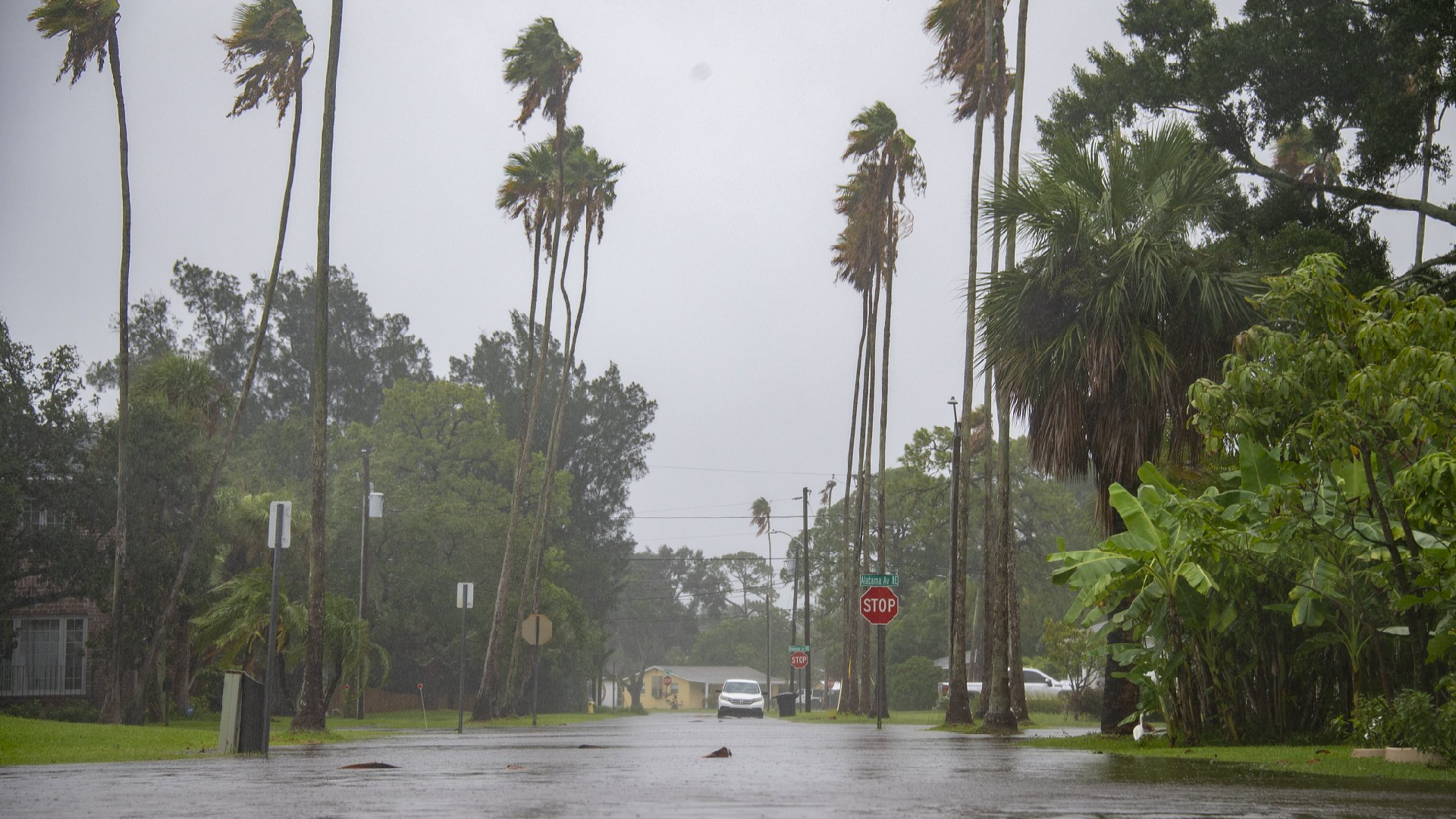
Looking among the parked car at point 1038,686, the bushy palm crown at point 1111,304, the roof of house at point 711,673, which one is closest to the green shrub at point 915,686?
the parked car at point 1038,686

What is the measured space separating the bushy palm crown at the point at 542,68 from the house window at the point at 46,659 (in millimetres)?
18891

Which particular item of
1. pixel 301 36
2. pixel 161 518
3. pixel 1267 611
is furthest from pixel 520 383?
pixel 1267 611

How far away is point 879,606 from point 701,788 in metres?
19.9

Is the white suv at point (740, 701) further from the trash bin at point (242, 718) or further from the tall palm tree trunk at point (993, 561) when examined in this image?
the trash bin at point (242, 718)

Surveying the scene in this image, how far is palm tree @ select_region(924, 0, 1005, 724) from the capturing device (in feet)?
101

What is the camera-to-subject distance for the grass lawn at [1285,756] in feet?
39.0

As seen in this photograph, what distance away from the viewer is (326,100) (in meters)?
28.0

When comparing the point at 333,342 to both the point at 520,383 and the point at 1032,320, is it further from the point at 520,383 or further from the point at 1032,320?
the point at 1032,320

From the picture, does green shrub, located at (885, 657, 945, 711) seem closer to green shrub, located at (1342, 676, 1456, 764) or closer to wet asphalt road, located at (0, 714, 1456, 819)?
wet asphalt road, located at (0, 714, 1456, 819)

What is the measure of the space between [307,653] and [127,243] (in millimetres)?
13121

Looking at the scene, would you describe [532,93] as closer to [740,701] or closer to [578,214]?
[578,214]

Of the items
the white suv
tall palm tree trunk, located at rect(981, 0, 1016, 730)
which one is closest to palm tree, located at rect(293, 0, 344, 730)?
tall palm tree trunk, located at rect(981, 0, 1016, 730)

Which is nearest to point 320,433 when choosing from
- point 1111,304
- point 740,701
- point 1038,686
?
point 1111,304

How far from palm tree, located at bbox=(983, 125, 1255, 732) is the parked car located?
3132 centimetres
